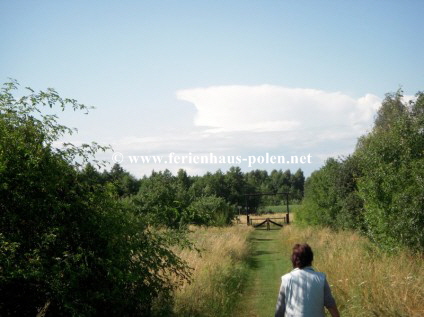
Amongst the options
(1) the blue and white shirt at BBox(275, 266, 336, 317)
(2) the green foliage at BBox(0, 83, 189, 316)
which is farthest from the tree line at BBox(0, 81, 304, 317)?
(1) the blue and white shirt at BBox(275, 266, 336, 317)

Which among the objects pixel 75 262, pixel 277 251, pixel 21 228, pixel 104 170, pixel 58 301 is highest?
pixel 104 170

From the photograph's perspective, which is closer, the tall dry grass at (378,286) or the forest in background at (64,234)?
the forest in background at (64,234)

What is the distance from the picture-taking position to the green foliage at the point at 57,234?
6.02 metres

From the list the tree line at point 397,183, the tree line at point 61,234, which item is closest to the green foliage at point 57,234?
the tree line at point 61,234

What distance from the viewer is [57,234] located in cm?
613

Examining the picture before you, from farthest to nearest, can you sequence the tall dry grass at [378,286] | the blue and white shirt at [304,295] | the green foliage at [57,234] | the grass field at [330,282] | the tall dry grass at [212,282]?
1. the tall dry grass at [212,282]
2. the grass field at [330,282]
3. the tall dry grass at [378,286]
4. the green foliage at [57,234]
5. the blue and white shirt at [304,295]

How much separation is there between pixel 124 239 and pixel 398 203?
8.27 meters

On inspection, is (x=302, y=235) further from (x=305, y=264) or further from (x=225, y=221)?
(x=305, y=264)

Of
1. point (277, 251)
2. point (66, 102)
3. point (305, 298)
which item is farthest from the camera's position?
point (277, 251)

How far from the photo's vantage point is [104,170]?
7762mm

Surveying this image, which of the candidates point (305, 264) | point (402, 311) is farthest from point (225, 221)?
point (305, 264)

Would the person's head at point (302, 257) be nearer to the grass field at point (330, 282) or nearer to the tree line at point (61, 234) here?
the tree line at point (61, 234)

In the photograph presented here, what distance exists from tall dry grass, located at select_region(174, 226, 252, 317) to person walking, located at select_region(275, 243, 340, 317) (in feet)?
12.0

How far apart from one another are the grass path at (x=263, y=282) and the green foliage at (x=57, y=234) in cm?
410
